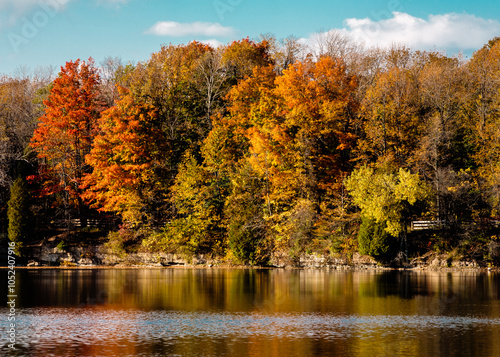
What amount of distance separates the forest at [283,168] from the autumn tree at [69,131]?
0.16 metres

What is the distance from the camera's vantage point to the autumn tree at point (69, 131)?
61.9m

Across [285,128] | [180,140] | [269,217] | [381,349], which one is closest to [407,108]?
[285,128]

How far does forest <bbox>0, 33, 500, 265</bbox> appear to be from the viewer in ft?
168

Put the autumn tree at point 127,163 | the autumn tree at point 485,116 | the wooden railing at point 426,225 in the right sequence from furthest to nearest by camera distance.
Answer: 1. the autumn tree at point 127,163
2. the autumn tree at point 485,116
3. the wooden railing at point 426,225

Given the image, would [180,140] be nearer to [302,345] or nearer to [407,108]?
[407,108]

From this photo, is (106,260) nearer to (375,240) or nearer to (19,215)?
(19,215)

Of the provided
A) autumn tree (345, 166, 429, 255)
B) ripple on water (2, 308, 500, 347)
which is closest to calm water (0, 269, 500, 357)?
ripple on water (2, 308, 500, 347)

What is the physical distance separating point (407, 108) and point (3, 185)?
40823mm

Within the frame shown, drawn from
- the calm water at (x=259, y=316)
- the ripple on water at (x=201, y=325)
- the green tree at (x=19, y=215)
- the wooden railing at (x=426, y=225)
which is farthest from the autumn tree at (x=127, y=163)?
the ripple on water at (x=201, y=325)

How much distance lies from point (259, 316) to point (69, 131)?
40668mm

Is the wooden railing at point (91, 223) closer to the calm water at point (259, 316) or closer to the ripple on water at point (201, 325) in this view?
the calm water at point (259, 316)

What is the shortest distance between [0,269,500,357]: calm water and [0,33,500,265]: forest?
8343 mm

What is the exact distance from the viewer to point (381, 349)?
20.4m

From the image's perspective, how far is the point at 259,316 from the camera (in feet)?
89.9
